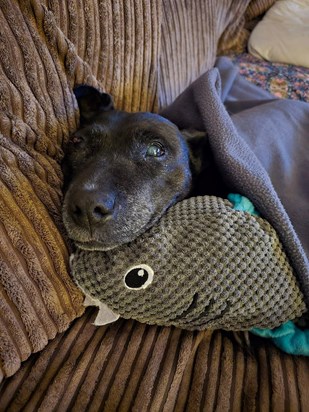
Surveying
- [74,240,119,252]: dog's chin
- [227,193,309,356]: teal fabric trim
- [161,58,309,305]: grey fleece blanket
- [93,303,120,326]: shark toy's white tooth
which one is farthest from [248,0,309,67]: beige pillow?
[93,303,120,326]: shark toy's white tooth

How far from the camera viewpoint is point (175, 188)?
1.30m

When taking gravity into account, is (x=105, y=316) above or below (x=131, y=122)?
below

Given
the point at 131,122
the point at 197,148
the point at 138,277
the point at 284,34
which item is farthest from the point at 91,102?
the point at 284,34

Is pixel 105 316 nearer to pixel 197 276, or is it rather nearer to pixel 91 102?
pixel 197 276

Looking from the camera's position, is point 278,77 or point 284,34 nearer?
point 278,77

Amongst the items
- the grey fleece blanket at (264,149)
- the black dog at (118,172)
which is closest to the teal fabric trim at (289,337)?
the grey fleece blanket at (264,149)

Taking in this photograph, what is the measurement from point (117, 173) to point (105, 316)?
1.43 feet

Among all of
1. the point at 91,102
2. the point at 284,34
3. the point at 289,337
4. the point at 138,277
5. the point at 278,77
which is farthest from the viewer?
the point at 284,34

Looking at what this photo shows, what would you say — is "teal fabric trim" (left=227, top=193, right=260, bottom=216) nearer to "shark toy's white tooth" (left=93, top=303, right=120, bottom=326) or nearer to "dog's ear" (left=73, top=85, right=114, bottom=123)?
"shark toy's white tooth" (left=93, top=303, right=120, bottom=326)

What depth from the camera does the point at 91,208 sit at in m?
0.98

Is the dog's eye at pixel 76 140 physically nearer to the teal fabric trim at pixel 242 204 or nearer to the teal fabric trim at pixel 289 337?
the teal fabric trim at pixel 242 204

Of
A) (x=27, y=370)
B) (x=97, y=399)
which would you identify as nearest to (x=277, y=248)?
(x=97, y=399)

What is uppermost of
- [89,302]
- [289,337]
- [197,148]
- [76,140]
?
[76,140]

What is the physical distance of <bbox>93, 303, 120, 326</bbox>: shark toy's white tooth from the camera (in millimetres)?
1026
